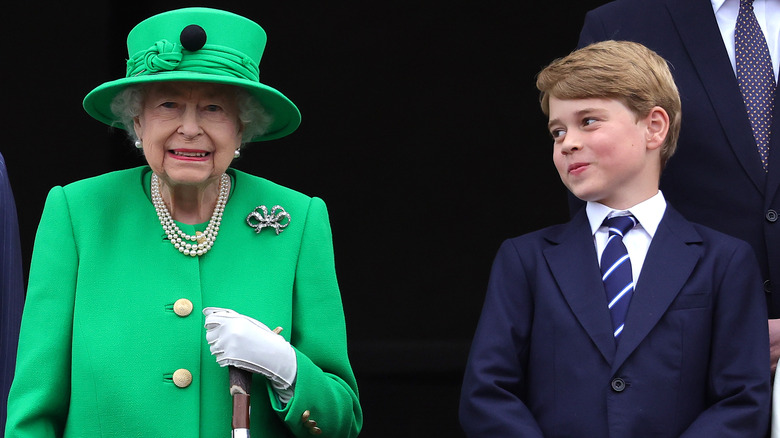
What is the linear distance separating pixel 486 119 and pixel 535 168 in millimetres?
320

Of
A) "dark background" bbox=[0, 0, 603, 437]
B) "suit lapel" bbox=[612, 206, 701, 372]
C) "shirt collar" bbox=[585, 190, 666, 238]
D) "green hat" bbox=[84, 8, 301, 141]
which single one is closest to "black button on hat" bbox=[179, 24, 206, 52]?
"green hat" bbox=[84, 8, 301, 141]

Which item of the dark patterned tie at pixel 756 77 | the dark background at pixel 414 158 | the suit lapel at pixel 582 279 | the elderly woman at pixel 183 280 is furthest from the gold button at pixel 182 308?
the dark background at pixel 414 158

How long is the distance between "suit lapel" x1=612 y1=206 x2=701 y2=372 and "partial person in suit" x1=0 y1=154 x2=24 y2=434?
132 centimetres

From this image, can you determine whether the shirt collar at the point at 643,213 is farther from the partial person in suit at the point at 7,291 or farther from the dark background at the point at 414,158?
the dark background at the point at 414,158

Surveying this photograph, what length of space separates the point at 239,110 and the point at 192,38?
0.19 m

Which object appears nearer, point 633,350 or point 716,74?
point 633,350

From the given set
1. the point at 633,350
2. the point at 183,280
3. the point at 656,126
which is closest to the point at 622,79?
the point at 656,126

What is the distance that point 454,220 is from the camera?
233 inches

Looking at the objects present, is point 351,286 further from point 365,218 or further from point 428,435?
point 428,435

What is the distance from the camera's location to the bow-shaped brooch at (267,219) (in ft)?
9.14

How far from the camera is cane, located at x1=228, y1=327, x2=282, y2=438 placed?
2494mm

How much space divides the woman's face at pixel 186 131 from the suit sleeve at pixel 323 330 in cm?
27

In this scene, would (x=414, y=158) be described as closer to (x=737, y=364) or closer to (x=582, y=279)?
(x=582, y=279)

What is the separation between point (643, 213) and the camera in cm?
286
